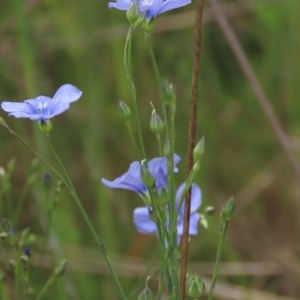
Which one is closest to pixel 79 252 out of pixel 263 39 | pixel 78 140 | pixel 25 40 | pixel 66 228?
pixel 66 228

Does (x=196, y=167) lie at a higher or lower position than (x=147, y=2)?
lower

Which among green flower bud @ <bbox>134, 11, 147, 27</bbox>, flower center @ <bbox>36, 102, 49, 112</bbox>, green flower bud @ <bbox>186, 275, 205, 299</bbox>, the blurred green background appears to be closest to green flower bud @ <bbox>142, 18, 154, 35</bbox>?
green flower bud @ <bbox>134, 11, 147, 27</bbox>

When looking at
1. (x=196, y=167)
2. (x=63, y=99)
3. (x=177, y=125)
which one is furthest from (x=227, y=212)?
(x=177, y=125)

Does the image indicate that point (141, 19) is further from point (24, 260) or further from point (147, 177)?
point (24, 260)

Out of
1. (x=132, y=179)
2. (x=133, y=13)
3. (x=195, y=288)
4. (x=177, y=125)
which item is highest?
(x=177, y=125)

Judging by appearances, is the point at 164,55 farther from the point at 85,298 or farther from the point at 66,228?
the point at 85,298

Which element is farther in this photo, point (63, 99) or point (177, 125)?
point (177, 125)

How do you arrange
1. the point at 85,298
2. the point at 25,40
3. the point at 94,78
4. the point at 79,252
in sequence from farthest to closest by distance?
the point at 94,78
the point at 79,252
the point at 85,298
the point at 25,40
